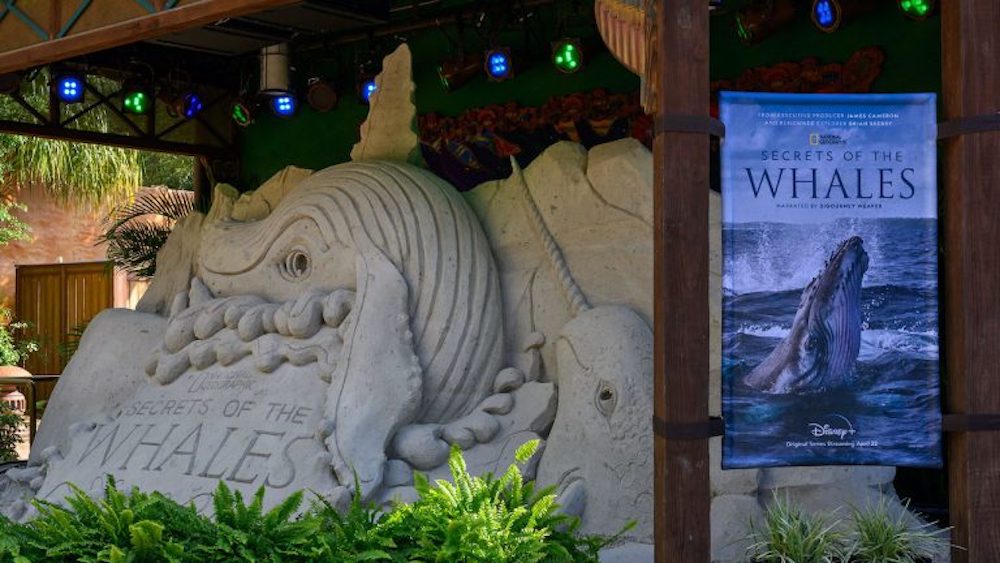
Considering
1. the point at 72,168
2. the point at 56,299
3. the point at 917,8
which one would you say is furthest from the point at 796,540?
the point at 72,168

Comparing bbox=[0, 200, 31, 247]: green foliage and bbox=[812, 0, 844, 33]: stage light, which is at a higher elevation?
bbox=[812, 0, 844, 33]: stage light

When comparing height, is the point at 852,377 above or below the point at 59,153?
below

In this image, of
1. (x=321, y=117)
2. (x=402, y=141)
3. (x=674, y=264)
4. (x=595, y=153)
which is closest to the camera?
(x=674, y=264)

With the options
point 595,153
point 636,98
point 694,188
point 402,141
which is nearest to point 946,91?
point 694,188

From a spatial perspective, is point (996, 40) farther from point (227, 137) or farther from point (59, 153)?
point (59, 153)

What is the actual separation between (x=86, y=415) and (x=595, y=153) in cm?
334

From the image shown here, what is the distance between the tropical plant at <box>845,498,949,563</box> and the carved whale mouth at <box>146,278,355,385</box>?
9.34 ft

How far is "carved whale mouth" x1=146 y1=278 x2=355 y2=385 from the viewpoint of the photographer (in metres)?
6.28

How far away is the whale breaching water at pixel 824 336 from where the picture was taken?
3789 millimetres

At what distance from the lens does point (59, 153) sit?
17.1m

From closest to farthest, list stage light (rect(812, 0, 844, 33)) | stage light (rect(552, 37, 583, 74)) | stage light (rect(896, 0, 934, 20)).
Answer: stage light (rect(896, 0, 934, 20)) → stage light (rect(812, 0, 844, 33)) → stage light (rect(552, 37, 583, 74))

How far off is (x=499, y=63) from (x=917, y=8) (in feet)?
9.90

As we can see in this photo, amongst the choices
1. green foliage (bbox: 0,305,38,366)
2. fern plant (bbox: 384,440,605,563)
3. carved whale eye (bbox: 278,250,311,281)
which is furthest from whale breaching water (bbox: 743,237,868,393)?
green foliage (bbox: 0,305,38,366)

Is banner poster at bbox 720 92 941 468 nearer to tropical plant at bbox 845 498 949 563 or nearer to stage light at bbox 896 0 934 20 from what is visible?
tropical plant at bbox 845 498 949 563
